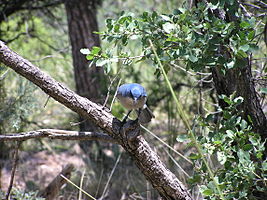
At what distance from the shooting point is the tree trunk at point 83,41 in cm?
500

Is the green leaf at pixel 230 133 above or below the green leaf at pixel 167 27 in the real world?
below

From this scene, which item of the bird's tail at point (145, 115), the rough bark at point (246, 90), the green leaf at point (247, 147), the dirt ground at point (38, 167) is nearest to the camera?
the green leaf at point (247, 147)

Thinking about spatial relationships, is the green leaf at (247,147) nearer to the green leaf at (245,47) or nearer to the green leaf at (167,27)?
the green leaf at (245,47)

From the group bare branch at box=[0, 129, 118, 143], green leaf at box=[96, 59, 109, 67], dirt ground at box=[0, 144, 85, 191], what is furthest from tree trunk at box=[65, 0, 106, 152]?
green leaf at box=[96, 59, 109, 67]

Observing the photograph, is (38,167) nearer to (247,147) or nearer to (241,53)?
(247,147)

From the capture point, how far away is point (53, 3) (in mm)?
5062

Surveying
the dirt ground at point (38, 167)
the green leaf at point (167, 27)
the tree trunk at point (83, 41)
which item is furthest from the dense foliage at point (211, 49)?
the tree trunk at point (83, 41)

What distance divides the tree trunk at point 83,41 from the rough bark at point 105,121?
2.83 meters

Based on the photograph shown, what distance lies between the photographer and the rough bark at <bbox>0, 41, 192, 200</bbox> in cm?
203

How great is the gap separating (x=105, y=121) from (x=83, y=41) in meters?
3.04

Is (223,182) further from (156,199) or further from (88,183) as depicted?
(88,183)

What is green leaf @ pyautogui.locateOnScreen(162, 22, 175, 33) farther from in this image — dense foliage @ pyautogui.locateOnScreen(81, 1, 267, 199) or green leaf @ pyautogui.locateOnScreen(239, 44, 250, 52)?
green leaf @ pyautogui.locateOnScreen(239, 44, 250, 52)

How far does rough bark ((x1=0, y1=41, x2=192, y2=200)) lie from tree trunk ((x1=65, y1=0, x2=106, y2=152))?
283cm

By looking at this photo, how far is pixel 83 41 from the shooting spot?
16.4 feet
